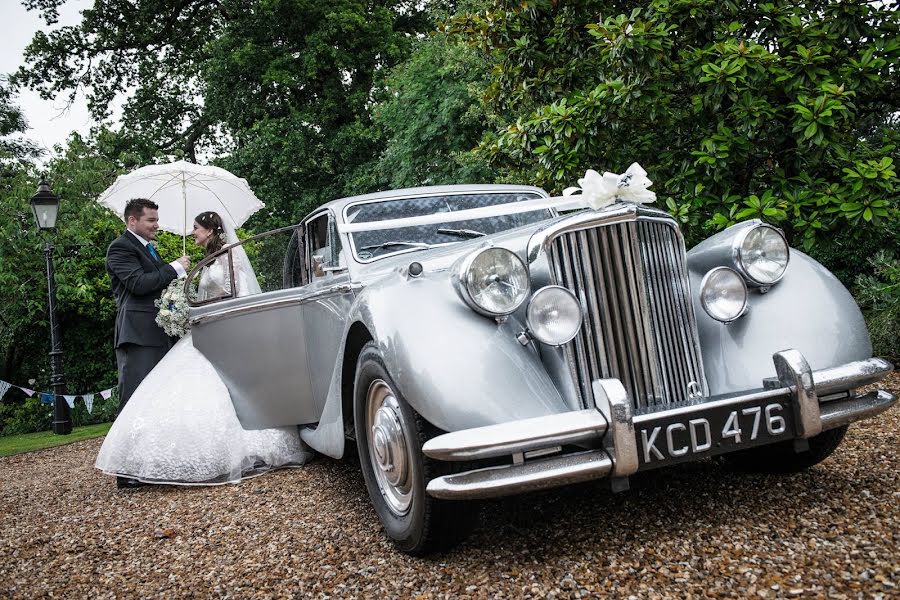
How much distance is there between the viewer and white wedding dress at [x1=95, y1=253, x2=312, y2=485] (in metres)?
4.33

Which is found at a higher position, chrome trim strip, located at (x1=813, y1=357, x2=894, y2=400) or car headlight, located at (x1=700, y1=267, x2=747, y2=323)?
car headlight, located at (x1=700, y1=267, x2=747, y2=323)

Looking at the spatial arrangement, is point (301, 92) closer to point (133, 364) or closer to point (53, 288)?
point (53, 288)

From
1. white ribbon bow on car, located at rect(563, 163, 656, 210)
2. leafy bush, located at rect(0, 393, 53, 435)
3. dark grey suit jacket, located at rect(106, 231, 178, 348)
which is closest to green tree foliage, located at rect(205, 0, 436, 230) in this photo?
leafy bush, located at rect(0, 393, 53, 435)

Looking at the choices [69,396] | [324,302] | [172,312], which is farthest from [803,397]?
[69,396]

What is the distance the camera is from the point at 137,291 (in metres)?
4.93

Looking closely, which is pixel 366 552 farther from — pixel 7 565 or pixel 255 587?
pixel 7 565

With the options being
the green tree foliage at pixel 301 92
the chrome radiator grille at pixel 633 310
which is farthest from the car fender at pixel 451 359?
the green tree foliage at pixel 301 92

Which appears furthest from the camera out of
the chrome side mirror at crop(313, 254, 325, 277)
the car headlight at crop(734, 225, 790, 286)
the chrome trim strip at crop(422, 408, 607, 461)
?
the chrome side mirror at crop(313, 254, 325, 277)

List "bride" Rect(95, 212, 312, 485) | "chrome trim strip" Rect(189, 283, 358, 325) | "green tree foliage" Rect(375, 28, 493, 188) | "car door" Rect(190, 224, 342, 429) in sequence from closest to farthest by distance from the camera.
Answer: "chrome trim strip" Rect(189, 283, 358, 325)
"car door" Rect(190, 224, 342, 429)
"bride" Rect(95, 212, 312, 485)
"green tree foliage" Rect(375, 28, 493, 188)

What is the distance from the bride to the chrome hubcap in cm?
176

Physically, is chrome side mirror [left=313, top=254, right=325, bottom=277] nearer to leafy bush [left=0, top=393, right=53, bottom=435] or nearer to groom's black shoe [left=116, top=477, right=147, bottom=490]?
groom's black shoe [left=116, top=477, right=147, bottom=490]

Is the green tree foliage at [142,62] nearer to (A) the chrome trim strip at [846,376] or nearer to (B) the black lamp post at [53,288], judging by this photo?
(B) the black lamp post at [53,288]

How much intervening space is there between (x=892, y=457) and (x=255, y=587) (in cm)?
294

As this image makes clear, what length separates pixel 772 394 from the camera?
2.45 metres
